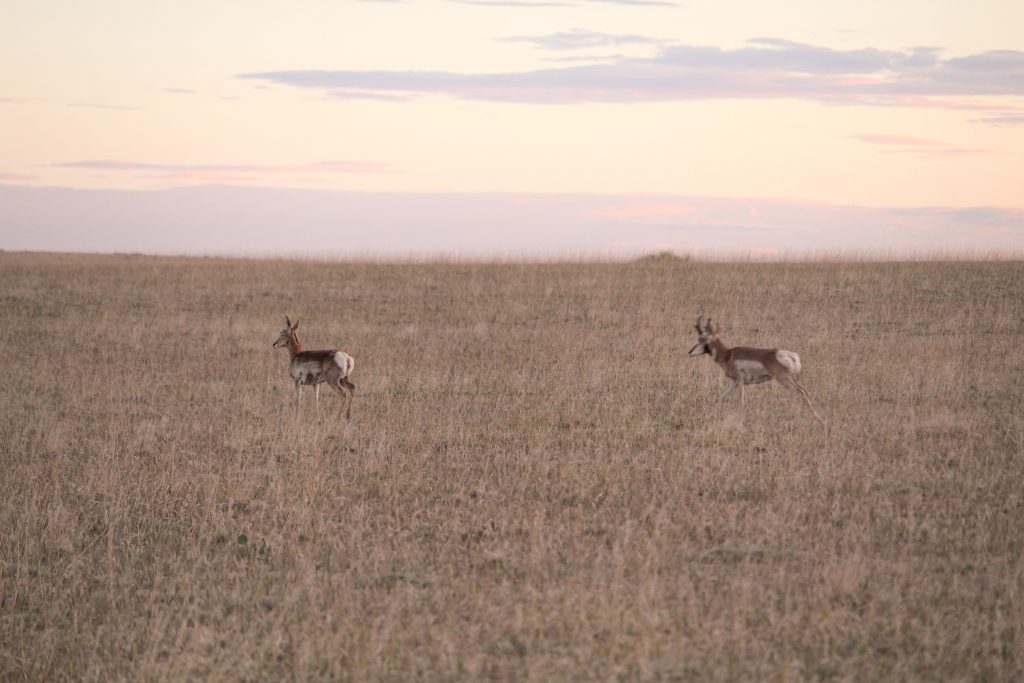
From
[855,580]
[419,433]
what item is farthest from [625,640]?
[419,433]

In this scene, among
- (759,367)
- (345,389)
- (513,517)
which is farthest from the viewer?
(345,389)

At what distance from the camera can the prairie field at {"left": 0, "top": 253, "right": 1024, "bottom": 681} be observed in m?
6.66

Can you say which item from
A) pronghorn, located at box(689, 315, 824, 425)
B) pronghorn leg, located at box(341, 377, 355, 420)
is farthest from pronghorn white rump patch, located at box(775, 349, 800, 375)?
pronghorn leg, located at box(341, 377, 355, 420)

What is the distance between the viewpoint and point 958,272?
34.9 m

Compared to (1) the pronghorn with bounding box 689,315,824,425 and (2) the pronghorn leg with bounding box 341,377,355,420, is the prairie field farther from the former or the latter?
(1) the pronghorn with bounding box 689,315,824,425

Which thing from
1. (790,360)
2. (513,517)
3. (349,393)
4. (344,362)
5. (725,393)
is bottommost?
(513,517)

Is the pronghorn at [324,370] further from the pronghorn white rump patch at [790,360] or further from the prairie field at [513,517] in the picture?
the pronghorn white rump patch at [790,360]

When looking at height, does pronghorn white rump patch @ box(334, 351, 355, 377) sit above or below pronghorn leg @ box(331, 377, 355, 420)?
above

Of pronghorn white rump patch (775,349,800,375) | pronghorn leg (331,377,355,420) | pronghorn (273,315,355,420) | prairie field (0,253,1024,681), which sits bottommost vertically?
prairie field (0,253,1024,681)

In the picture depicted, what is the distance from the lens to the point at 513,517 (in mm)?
9547

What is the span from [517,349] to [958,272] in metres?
18.8

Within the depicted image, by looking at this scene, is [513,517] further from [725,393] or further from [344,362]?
[725,393]

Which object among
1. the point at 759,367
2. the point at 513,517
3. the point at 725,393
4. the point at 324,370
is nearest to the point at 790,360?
the point at 759,367

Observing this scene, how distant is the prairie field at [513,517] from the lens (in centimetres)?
666
